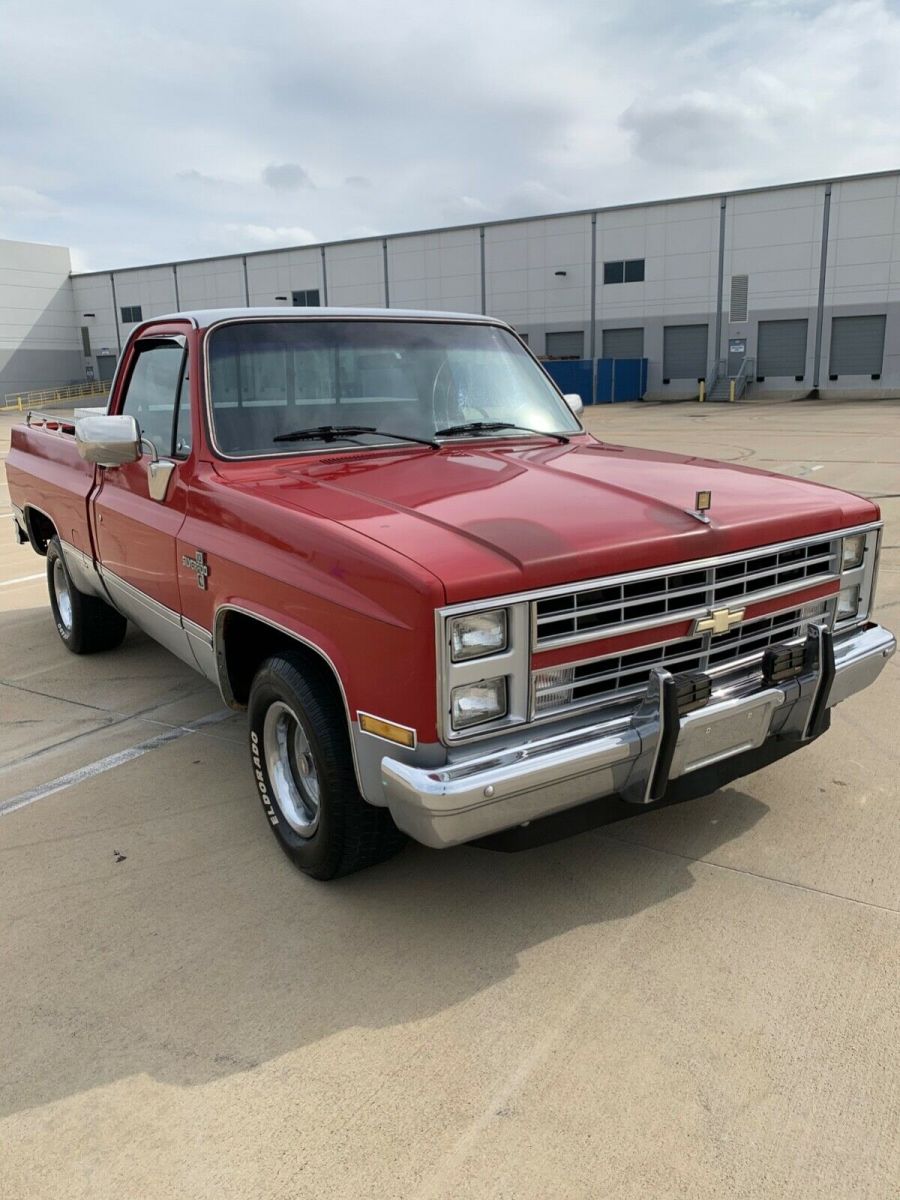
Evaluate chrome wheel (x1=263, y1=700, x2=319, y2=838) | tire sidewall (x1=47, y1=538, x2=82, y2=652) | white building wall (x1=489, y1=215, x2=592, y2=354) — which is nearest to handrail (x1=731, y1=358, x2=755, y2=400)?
white building wall (x1=489, y1=215, x2=592, y2=354)

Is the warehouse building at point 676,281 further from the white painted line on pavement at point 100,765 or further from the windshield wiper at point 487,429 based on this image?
the white painted line on pavement at point 100,765

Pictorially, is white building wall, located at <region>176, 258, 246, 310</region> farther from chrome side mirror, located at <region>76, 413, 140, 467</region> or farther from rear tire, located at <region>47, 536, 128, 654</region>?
chrome side mirror, located at <region>76, 413, 140, 467</region>

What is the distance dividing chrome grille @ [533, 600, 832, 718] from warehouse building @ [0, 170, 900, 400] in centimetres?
4029

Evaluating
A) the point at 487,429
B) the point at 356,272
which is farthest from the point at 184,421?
the point at 356,272

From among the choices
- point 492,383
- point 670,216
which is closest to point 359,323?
point 492,383

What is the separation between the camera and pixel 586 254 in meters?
44.1

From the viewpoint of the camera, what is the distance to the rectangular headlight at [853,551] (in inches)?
134

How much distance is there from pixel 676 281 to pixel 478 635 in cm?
4376

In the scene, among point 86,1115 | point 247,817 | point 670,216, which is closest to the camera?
point 86,1115

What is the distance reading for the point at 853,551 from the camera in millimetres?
3467

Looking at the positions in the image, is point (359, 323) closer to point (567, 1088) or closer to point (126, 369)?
point (126, 369)

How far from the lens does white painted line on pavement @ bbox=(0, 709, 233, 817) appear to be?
154 inches

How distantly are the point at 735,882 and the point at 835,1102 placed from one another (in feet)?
3.15

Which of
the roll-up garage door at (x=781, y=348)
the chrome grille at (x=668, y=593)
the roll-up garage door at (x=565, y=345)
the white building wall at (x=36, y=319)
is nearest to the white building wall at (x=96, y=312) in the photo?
the white building wall at (x=36, y=319)
